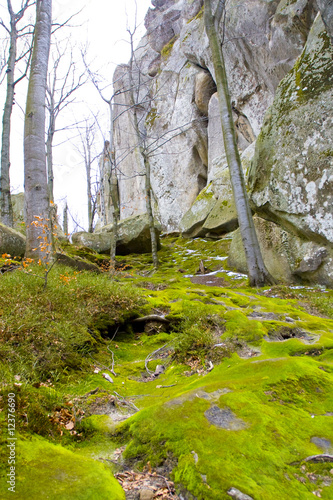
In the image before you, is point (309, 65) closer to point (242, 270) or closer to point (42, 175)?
point (242, 270)

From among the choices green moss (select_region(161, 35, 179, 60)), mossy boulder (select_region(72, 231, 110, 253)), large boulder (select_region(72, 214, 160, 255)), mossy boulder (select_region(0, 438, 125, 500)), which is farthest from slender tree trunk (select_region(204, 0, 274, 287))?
green moss (select_region(161, 35, 179, 60))

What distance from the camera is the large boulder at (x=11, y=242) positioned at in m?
7.49

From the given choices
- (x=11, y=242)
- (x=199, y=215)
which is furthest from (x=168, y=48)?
(x=11, y=242)

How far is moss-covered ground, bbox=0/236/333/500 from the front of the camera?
1464 millimetres

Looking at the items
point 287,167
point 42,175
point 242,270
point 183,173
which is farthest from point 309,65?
point 183,173

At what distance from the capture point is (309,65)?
7.59 meters

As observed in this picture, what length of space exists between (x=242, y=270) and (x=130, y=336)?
19.2 feet

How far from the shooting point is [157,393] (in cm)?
284

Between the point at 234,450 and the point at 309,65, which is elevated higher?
the point at 309,65

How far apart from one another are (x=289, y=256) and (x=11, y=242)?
7.63 m

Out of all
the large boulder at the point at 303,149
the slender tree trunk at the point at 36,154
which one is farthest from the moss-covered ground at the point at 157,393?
the large boulder at the point at 303,149

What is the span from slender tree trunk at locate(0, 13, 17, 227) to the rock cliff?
171 inches

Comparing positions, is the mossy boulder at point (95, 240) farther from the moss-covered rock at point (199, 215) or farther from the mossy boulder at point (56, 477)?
the mossy boulder at point (56, 477)

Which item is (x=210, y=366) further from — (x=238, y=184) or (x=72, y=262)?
(x=238, y=184)
